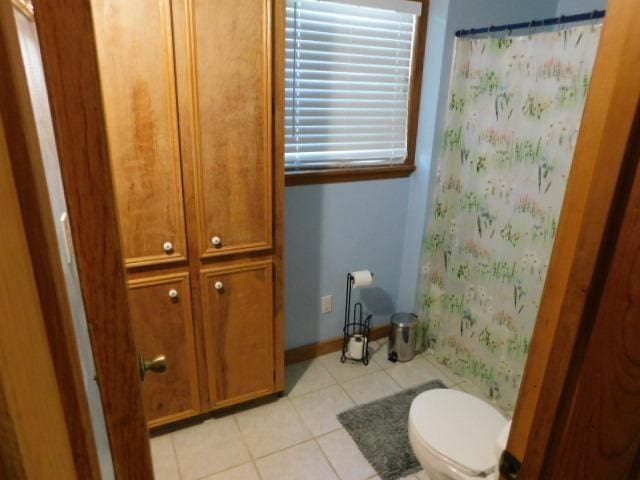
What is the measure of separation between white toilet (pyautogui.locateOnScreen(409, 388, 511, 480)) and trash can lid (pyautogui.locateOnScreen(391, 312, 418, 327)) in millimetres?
773

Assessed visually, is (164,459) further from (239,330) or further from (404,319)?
(404,319)

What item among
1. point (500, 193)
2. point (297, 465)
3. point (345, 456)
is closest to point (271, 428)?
point (297, 465)

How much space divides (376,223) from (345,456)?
1218mm

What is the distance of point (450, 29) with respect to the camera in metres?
2.08

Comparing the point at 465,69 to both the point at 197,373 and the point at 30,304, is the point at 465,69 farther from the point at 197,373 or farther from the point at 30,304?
the point at 30,304

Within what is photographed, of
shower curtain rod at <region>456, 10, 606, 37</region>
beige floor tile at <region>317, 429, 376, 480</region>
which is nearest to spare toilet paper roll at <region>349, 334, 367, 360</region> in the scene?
beige floor tile at <region>317, 429, 376, 480</region>

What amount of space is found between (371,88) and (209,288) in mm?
1313

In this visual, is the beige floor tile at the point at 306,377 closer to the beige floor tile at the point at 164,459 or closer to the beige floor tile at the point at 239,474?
the beige floor tile at the point at 239,474

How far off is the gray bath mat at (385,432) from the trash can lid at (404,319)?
14.0 inches

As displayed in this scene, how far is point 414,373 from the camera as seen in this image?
7.84 ft

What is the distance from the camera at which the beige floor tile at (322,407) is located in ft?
6.51

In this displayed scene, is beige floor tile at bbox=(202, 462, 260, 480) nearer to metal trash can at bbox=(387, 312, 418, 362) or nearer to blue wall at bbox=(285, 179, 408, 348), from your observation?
blue wall at bbox=(285, 179, 408, 348)

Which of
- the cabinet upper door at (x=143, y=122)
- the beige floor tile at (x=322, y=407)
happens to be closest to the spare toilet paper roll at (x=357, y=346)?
the beige floor tile at (x=322, y=407)

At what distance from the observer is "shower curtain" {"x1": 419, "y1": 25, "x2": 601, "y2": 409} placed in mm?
1712
